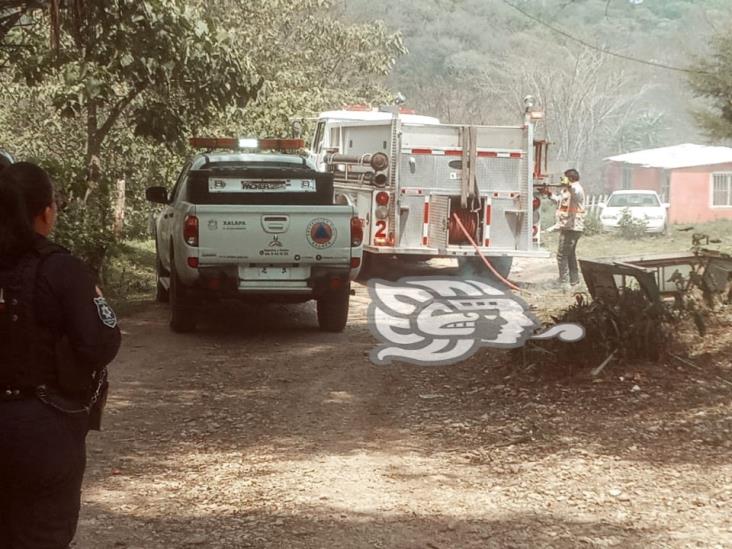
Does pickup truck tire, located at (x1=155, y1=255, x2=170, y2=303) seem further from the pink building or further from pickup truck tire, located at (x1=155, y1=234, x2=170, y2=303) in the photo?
the pink building

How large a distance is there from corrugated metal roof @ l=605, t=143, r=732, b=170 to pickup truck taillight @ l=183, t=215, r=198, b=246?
116ft

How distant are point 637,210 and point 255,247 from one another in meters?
25.6

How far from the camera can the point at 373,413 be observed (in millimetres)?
7941

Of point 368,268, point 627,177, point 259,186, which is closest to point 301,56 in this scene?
point 368,268

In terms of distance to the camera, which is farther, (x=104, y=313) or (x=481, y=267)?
(x=481, y=267)

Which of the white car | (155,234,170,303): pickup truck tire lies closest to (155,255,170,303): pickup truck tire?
(155,234,170,303): pickup truck tire

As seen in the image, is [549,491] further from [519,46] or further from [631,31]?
[631,31]

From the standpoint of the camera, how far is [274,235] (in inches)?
426

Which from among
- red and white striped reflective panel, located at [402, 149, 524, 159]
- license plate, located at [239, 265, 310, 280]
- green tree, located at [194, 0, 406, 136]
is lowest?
license plate, located at [239, 265, 310, 280]

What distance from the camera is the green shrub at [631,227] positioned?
106 feet

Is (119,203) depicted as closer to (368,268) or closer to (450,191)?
(368,268)

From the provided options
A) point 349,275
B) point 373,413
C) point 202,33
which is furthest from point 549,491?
point 202,33

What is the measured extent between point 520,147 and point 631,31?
75.9 meters
